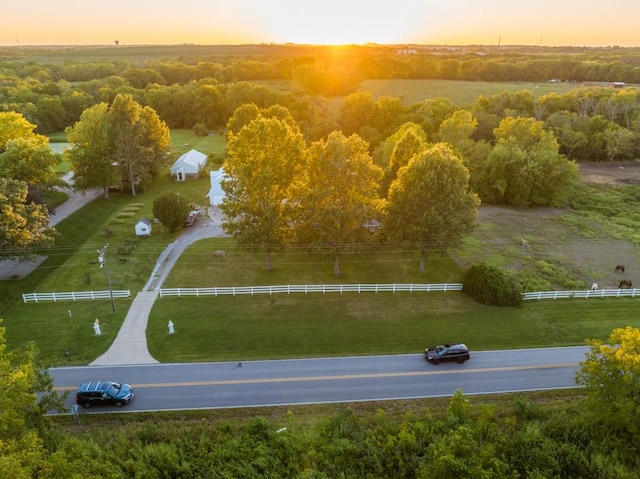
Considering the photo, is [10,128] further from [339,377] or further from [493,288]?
[493,288]

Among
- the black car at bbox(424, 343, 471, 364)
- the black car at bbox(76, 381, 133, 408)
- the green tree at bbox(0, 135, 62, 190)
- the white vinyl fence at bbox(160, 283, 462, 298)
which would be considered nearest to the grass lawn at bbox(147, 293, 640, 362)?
the white vinyl fence at bbox(160, 283, 462, 298)

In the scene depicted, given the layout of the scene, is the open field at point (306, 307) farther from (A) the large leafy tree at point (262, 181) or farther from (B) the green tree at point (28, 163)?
(B) the green tree at point (28, 163)

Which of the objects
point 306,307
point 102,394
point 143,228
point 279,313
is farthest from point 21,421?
point 143,228

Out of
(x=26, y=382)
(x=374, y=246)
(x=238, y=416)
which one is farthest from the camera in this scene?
(x=374, y=246)

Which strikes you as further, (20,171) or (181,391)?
(20,171)

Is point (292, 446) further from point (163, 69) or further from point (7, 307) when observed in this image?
point (163, 69)

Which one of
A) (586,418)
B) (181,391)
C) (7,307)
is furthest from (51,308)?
(586,418)

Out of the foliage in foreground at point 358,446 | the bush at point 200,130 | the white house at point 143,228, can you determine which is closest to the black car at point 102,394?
the foliage in foreground at point 358,446
